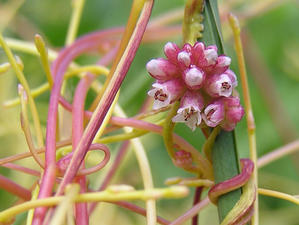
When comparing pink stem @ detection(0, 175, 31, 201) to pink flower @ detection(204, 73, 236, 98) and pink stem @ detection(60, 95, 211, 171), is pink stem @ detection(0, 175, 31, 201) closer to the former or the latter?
pink stem @ detection(60, 95, 211, 171)

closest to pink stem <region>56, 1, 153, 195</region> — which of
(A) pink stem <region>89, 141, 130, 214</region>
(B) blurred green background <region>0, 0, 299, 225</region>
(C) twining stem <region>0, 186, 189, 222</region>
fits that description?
(C) twining stem <region>0, 186, 189, 222</region>

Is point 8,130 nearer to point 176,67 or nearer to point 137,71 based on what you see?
point 137,71

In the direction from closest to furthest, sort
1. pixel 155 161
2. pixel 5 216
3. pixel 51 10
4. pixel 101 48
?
1. pixel 5 216
2. pixel 101 48
3. pixel 155 161
4. pixel 51 10

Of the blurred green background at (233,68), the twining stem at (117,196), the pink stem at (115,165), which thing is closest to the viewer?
the twining stem at (117,196)

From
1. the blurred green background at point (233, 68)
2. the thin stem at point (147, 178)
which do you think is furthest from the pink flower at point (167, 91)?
the blurred green background at point (233, 68)

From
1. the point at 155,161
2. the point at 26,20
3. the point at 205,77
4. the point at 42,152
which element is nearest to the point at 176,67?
the point at 205,77

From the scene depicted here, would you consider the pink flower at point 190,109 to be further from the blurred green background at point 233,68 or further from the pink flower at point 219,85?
the blurred green background at point 233,68

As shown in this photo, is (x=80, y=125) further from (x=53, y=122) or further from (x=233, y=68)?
(x=233, y=68)

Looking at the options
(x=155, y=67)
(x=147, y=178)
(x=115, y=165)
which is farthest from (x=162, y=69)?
(x=115, y=165)
